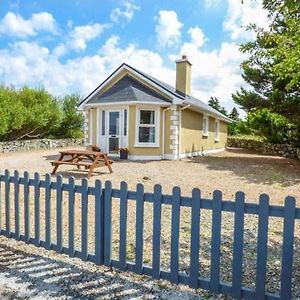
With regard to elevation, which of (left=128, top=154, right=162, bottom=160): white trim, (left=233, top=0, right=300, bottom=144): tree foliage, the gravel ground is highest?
(left=233, top=0, right=300, bottom=144): tree foliage

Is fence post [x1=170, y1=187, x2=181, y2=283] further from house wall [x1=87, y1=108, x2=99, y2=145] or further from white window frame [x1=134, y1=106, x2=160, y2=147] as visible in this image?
house wall [x1=87, y1=108, x2=99, y2=145]

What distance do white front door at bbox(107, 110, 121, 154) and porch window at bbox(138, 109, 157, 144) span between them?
4.30 feet

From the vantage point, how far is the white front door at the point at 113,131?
56.8 ft

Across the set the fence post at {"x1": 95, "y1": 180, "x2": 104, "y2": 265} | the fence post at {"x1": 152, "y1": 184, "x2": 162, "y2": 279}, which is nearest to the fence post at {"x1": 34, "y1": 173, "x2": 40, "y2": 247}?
the fence post at {"x1": 95, "y1": 180, "x2": 104, "y2": 265}

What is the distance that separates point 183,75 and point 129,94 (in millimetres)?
4548

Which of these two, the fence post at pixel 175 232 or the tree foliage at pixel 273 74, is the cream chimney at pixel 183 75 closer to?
the tree foliage at pixel 273 74

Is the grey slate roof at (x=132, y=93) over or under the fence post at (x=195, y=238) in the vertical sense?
over

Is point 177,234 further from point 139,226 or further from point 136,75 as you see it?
point 136,75

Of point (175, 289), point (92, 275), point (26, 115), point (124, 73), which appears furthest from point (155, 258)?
point (26, 115)

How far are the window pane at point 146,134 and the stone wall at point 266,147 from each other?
1233cm

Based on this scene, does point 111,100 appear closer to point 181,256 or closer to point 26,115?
point 26,115

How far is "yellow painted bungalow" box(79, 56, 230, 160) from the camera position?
54.7 ft

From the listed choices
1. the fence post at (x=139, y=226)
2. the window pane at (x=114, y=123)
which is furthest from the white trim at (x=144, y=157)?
the fence post at (x=139, y=226)

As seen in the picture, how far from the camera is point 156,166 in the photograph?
47.4 feet
